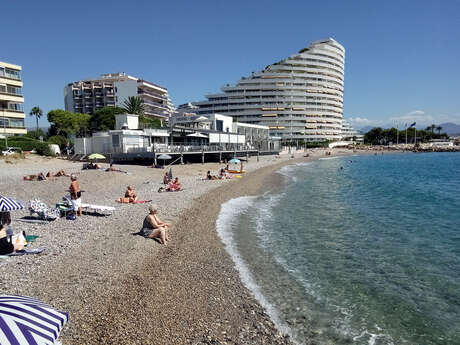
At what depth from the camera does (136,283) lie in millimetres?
7219

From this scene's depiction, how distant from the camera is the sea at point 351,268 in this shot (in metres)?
6.36

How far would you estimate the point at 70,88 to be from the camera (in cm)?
10100

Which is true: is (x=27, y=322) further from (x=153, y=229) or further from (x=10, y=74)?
(x=10, y=74)

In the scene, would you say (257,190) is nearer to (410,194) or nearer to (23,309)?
(410,194)

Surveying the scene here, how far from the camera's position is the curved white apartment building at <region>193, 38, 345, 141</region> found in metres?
119

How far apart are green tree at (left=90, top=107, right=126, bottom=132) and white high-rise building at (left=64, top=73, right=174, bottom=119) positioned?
78.4ft

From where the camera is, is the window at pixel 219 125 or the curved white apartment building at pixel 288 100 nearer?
the window at pixel 219 125

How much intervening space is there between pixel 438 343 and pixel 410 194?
67.3 ft

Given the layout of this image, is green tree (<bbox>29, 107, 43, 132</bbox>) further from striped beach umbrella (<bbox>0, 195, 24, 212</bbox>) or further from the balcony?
striped beach umbrella (<bbox>0, 195, 24, 212</bbox>)

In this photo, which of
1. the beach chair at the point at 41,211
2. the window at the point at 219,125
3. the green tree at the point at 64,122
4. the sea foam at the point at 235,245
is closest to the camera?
the sea foam at the point at 235,245

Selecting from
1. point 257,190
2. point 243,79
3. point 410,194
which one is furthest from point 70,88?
point 410,194

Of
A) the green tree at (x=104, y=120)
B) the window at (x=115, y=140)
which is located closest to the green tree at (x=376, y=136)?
the green tree at (x=104, y=120)

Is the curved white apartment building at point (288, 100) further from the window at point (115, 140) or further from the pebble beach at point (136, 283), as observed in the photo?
the pebble beach at point (136, 283)

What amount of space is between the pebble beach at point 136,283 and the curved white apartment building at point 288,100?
10818 centimetres
